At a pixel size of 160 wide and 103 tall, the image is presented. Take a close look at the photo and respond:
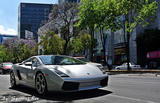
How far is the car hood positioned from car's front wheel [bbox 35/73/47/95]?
1.48ft

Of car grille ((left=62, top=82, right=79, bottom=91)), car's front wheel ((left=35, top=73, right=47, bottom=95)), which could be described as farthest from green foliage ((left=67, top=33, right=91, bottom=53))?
car grille ((left=62, top=82, right=79, bottom=91))

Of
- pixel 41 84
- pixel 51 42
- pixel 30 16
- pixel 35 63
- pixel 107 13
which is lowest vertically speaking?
pixel 41 84

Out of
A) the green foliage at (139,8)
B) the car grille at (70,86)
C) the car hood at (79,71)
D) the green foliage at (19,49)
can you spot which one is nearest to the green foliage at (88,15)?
the green foliage at (139,8)

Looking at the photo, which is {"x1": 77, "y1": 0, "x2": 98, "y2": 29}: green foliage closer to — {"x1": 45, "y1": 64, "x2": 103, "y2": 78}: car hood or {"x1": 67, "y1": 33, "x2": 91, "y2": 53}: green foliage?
{"x1": 67, "y1": 33, "x2": 91, "y2": 53}: green foliage

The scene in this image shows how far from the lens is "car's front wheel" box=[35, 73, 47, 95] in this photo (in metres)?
5.37

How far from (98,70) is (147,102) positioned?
1.71 meters

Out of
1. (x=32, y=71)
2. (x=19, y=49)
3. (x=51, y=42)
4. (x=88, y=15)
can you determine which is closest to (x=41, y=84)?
(x=32, y=71)

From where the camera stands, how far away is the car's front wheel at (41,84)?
5.37 meters

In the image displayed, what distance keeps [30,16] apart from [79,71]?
123m

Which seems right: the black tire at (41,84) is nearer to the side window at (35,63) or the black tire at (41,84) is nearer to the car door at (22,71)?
the side window at (35,63)

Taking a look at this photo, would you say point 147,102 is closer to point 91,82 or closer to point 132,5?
point 91,82

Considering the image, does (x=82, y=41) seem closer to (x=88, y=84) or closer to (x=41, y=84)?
(x=41, y=84)

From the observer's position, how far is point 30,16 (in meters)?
122

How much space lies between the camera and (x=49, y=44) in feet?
110
